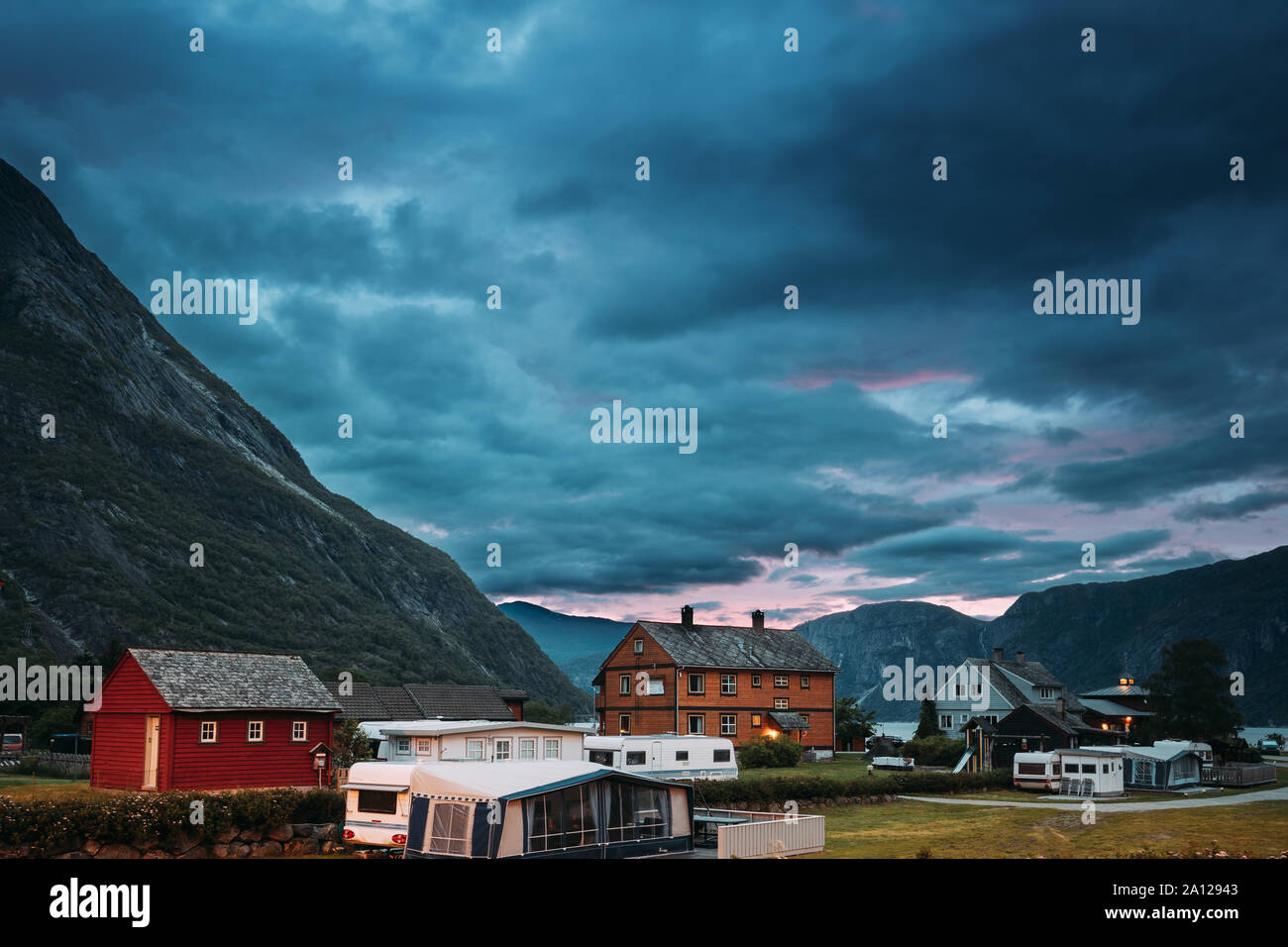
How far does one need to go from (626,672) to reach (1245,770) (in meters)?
40.2

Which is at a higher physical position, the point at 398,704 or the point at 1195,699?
the point at 398,704

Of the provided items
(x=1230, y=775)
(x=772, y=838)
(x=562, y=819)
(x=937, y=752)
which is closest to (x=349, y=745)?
(x=562, y=819)

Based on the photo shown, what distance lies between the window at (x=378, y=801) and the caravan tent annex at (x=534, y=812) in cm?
198

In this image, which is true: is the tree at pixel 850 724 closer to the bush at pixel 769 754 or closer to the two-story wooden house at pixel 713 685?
the two-story wooden house at pixel 713 685

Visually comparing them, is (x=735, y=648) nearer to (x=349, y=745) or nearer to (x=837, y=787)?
(x=837, y=787)

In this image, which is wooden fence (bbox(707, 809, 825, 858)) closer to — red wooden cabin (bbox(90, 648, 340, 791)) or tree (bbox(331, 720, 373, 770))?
red wooden cabin (bbox(90, 648, 340, 791))

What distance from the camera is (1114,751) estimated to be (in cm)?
5734

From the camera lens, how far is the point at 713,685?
250ft

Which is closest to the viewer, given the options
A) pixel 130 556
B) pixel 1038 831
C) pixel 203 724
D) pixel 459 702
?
pixel 1038 831

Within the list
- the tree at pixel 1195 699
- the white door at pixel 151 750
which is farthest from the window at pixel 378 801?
the tree at pixel 1195 699

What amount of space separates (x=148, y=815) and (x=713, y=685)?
159ft

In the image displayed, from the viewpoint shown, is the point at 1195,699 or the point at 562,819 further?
the point at 1195,699

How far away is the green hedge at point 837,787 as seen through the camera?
149 ft
